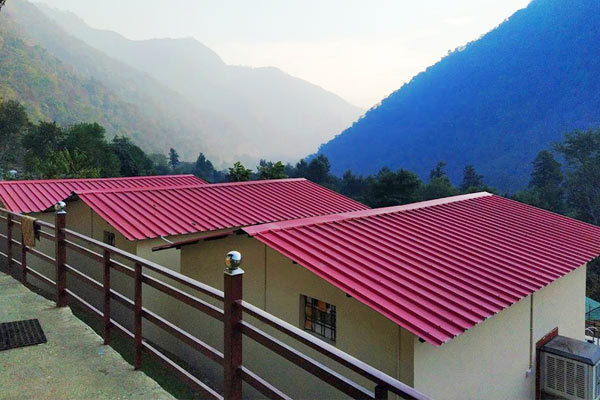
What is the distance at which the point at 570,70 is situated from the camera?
8638 cm

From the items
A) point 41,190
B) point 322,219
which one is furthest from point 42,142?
point 322,219

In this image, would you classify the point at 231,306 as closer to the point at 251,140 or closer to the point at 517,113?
the point at 517,113

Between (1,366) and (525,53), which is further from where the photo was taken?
(525,53)

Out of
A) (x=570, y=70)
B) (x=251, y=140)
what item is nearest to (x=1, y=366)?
(x=570, y=70)

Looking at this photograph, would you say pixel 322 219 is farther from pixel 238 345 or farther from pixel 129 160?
pixel 129 160

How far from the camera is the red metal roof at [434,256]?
580 cm

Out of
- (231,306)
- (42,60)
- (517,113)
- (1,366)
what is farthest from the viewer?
(42,60)

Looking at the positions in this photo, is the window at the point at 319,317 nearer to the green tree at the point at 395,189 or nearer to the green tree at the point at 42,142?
the green tree at the point at 395,189

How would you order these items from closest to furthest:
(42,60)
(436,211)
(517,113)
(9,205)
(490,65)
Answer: (436,211), (9,205), (517,113), (42,60), (490,65)

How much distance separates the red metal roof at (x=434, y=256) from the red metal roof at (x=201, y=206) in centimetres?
413

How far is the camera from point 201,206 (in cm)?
1316

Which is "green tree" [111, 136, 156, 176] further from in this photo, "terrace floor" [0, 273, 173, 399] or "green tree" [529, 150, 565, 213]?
"terrace floor" [0, 273, 173, 399]

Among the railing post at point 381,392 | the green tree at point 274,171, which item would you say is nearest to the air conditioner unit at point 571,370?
the railing post at point 381,392

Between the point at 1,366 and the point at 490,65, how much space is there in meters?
111
